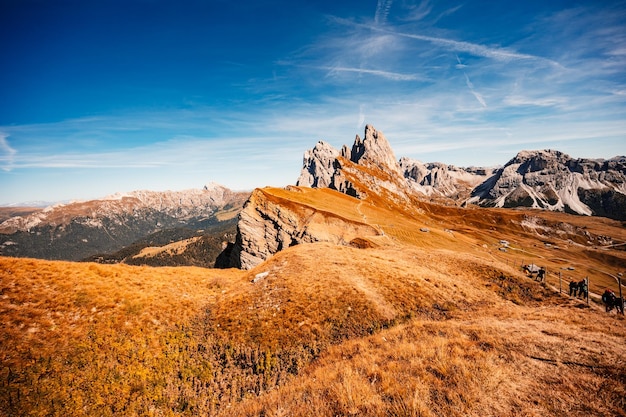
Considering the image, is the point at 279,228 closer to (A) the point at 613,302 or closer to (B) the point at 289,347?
(B) the point at 289,347

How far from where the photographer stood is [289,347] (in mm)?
17094

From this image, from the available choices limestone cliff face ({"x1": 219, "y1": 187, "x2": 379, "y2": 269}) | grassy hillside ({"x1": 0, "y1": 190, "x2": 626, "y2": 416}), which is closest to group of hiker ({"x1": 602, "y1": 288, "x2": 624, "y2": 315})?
grassy hillside ({"x1": 0, "y1": 190, "x2": 626, "y2": 416})

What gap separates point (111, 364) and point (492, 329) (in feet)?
73.0

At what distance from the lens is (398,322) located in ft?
67.5

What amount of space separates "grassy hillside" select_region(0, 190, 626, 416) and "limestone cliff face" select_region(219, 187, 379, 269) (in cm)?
4009

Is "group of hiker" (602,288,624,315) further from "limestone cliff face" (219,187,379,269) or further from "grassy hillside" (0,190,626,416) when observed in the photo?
"limestone cliff face" (219,187,379,269)

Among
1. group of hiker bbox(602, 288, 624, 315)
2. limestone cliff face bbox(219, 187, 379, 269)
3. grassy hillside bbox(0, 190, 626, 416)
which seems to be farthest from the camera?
limestone cliff face bbox(219, 187, 379, 269)

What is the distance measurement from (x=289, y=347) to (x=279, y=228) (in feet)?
177

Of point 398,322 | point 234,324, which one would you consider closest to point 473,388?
point 398,322

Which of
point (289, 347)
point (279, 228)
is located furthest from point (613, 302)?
point (279, 228)

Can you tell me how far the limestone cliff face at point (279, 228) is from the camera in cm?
6806

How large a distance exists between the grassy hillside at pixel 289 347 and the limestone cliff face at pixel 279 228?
4009 cm

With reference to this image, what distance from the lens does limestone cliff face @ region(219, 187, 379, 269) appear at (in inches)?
2680

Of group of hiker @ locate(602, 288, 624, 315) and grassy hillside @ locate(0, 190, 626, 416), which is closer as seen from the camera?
grassy hillside @ locate(0, 190, 626, 416)
